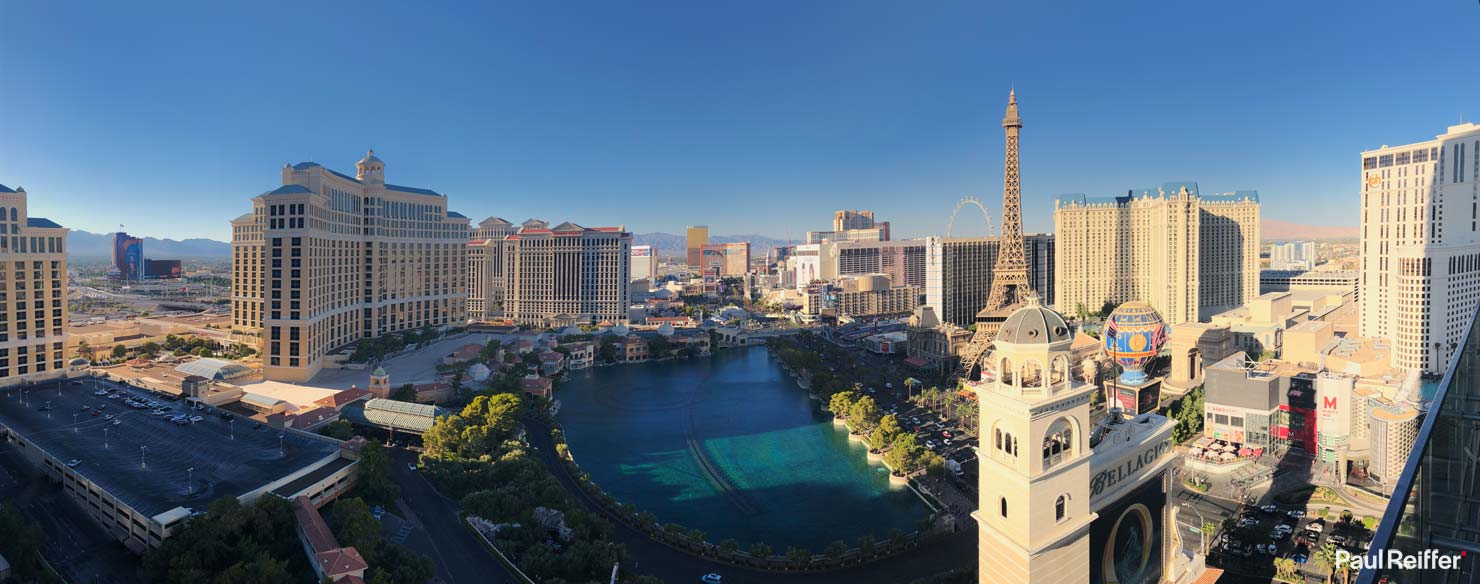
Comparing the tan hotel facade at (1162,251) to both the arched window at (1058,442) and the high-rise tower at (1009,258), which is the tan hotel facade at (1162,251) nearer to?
the high-rise tower at (1009,258)

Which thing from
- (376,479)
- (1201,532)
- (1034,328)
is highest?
(1034,328)

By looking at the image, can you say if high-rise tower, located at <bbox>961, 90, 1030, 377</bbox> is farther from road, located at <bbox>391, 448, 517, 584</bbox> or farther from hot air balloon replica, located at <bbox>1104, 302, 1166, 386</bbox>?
road, located at <bbox>391, 448, 517, 584</bbox>

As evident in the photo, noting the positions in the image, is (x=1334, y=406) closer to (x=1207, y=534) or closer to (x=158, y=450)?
(x=1207, y=534)

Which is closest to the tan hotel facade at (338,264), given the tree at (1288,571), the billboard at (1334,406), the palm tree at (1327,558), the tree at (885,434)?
the tree at (885,434)

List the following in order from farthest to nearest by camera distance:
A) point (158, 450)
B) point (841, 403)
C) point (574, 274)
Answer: point (574, 274), point (841, 403), point (158, 450)

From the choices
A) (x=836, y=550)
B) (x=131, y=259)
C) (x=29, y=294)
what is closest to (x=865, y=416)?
(x=836, y=550)

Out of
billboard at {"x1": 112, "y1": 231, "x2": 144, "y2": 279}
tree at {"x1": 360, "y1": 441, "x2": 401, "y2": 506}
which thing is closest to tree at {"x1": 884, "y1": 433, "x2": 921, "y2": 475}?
tree at {"x1": 360, "y1": 441, "x2": 401, "y2": 506}
